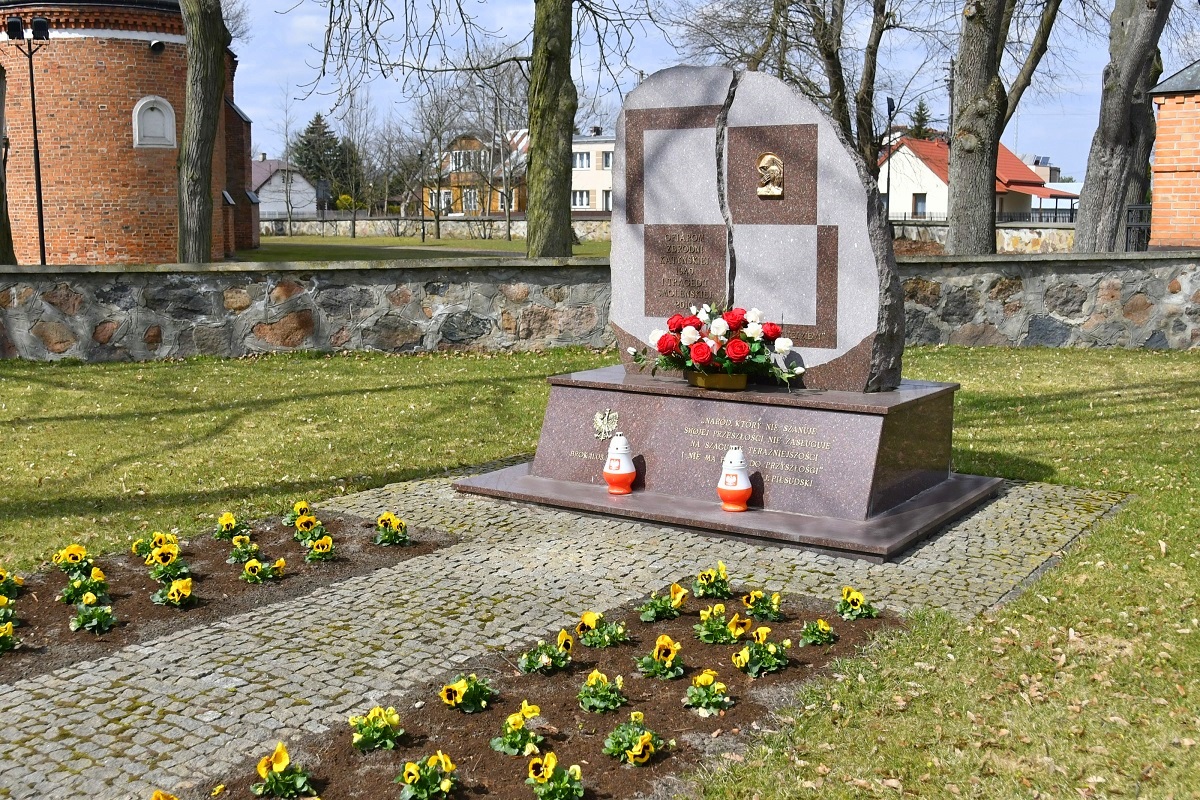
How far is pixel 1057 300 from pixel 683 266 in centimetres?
844

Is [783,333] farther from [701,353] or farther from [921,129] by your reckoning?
[921,129]

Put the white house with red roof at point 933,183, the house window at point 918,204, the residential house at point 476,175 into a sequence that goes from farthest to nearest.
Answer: the house window at point 918,204 < the residential house at point 476,175 < the white house with red roof at point 933,183

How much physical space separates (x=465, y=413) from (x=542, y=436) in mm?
2804

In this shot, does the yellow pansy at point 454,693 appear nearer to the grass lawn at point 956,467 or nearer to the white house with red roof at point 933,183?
the grass lawn at point 956,467

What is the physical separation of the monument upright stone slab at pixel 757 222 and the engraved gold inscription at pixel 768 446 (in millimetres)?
602

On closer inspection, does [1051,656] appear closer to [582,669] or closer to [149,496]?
[582,669]

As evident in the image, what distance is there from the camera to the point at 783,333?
7.48 meters

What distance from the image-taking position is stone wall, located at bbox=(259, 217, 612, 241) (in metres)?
59.5

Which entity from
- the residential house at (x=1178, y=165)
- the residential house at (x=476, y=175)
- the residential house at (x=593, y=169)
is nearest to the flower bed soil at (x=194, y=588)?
the residential house at (x=1178, y=165)

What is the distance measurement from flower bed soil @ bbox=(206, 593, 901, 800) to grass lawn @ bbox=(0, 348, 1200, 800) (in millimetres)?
185

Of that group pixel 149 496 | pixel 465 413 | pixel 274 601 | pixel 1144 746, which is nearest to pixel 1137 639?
pixel 1144 746

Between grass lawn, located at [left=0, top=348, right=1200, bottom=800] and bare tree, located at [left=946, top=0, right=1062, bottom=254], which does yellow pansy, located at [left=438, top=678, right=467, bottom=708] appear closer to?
grass lawn, located at [left=0, top=348, right=1200, bottom=800]

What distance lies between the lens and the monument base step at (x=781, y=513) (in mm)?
6336

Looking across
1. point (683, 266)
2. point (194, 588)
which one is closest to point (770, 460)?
point (683, 266)
